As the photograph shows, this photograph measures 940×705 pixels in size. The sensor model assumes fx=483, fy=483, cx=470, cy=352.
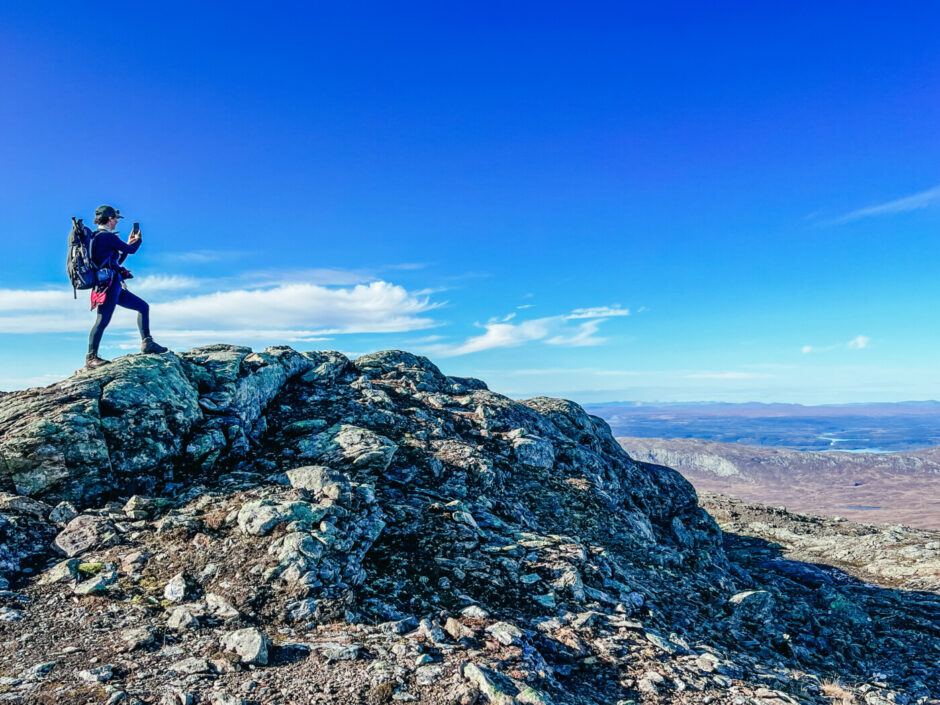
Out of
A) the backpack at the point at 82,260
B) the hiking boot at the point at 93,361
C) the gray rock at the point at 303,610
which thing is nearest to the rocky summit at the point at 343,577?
the gray rock at the point at 303,610

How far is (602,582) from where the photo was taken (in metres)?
12.8

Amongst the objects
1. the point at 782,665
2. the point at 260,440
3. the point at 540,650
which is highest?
the point at 260,440

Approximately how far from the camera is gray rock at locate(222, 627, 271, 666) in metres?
7.92

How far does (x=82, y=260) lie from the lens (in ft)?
49.4

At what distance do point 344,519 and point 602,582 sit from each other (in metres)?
6.95

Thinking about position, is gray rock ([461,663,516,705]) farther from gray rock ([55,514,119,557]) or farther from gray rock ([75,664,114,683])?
gray rock ([55,514,119,557])

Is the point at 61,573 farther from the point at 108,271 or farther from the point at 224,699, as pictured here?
the point at 108,271

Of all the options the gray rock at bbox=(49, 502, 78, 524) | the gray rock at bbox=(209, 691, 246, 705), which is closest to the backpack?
the gray rock at bbox=(49, 502, 78, 524)

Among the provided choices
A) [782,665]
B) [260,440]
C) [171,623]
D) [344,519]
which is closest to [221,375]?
[260,440]

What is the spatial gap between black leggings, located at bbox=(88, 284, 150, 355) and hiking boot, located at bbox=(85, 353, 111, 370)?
101 mm

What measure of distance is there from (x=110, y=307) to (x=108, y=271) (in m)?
1.14

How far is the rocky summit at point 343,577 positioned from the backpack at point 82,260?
107 inches

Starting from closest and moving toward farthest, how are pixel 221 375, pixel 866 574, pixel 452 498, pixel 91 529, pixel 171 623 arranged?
pixel 171 623 < pixel 91 529 < pixel 452 498 < pixel 221 375 < pixel 866 574

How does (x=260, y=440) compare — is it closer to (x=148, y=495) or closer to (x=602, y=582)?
(x=148, y=495)
